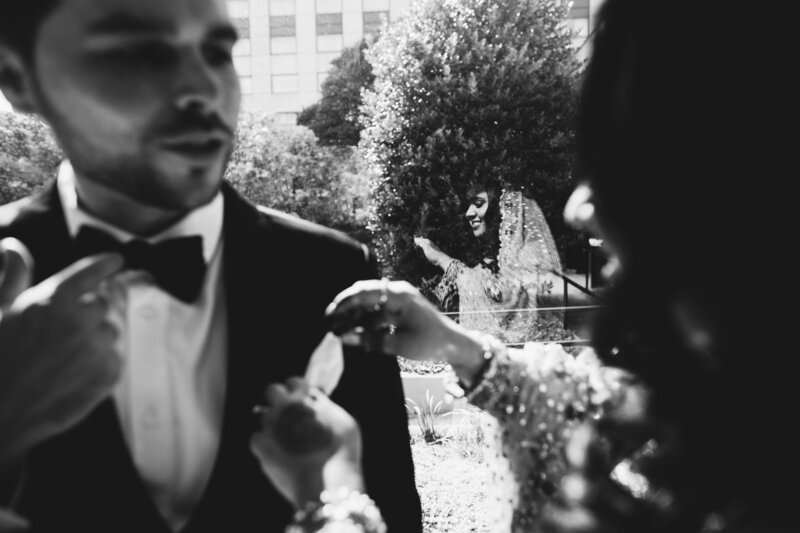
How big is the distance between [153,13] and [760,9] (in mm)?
958

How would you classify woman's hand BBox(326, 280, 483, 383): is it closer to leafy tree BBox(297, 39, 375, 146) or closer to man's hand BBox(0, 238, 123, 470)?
man's hand BBox(0, 238, 123, 470)

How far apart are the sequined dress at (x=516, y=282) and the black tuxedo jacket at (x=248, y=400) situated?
6204 millimetres

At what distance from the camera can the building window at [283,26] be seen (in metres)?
30.8

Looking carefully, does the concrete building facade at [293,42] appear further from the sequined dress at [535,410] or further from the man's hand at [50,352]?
the man's hand at [50,352]

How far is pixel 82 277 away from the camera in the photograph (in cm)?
98

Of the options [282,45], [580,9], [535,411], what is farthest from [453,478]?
[282,45]

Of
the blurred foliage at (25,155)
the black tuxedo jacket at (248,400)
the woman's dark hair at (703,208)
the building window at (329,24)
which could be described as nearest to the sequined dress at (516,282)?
the black tuxedo jacket at (248,400)

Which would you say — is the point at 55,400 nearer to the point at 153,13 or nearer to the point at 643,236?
the point at 153,13

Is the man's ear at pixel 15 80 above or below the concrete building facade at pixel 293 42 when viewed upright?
below

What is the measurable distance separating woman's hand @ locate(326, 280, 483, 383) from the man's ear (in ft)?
2.39

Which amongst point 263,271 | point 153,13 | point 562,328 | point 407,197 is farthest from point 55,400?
point 407,197

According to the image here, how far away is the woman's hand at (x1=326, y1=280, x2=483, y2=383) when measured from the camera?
1.31 m

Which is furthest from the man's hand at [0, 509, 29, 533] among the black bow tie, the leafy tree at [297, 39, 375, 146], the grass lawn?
the leafy tree at [297, 39, 375, 146]

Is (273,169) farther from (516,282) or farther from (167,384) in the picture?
(167,384)
